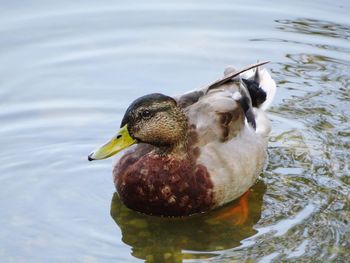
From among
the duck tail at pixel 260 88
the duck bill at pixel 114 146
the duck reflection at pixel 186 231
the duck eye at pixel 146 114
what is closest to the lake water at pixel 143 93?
the duck reflection at pixel 186 231

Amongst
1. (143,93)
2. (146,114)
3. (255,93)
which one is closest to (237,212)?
(146,114)

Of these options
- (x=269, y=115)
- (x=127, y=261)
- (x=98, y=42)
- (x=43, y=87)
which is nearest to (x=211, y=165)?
(x=127, y=261)

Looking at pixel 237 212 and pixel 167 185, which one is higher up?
pixel 167 185

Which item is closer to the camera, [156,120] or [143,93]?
[156,120]

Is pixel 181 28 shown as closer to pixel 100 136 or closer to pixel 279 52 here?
pixel 279 52

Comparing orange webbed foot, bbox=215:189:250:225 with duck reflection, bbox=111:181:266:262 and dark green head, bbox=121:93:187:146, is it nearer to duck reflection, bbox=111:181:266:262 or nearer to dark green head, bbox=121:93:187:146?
duck reflection, bbox=111:181:266:262

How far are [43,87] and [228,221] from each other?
8.99 feet

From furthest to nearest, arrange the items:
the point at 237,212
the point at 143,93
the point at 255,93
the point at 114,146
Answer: the point at 143,93
the point at 255,93
the point at 237,212
the point at 114,146

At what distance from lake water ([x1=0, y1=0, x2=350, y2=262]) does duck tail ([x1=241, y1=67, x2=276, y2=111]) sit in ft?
1.10

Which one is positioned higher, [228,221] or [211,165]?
[211,165]

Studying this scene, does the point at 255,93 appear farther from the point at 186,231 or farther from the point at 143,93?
the point at 186,231

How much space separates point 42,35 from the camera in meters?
9.86

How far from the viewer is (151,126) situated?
6910 millimetres

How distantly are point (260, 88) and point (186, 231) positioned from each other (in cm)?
181
